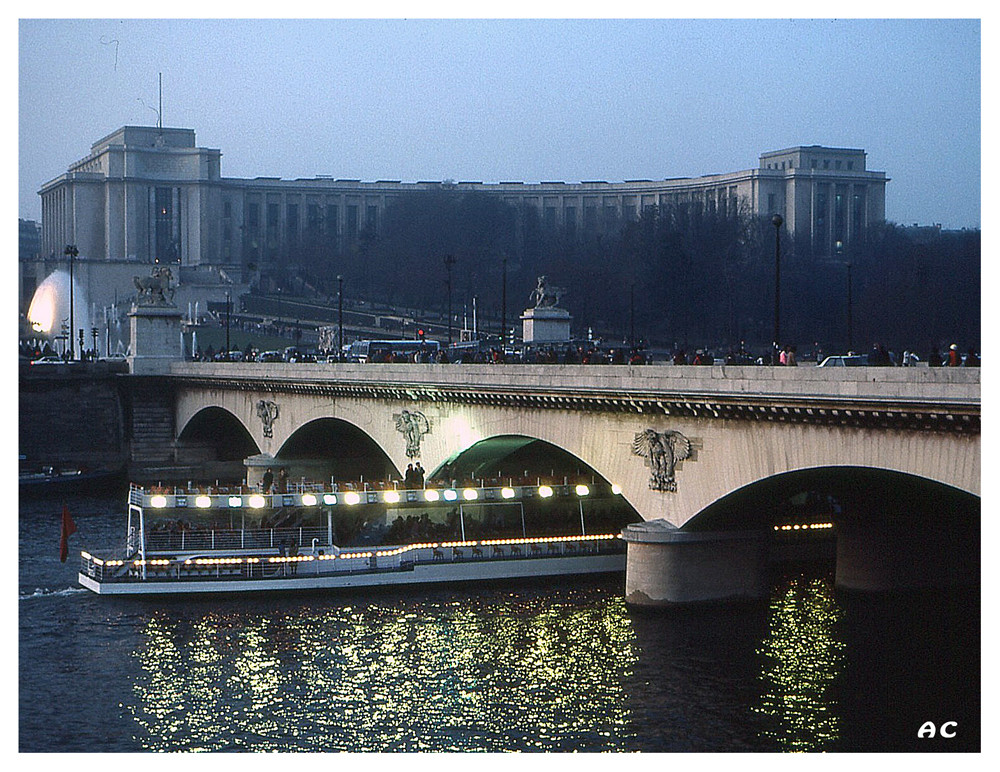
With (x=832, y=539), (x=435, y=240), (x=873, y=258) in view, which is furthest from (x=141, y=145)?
(x=832, y=539)

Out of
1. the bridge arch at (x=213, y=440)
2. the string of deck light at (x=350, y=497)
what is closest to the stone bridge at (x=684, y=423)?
the string of deck light at (x=350, y=497)

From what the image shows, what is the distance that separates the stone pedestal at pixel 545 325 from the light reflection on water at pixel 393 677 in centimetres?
1864

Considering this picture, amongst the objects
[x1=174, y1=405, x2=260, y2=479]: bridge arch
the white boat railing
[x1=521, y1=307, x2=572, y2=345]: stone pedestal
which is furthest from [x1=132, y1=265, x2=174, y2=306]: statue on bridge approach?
the white boat railing

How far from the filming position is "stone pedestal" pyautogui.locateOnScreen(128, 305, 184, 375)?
7412cm

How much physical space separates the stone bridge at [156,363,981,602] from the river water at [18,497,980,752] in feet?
8.19

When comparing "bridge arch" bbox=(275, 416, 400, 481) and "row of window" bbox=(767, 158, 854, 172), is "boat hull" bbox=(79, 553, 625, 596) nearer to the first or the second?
"bridge arch" bbox=(275, 416, 400, 481)

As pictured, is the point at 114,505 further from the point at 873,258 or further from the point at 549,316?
the point at 873,258

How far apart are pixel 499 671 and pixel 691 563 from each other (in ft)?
20.0

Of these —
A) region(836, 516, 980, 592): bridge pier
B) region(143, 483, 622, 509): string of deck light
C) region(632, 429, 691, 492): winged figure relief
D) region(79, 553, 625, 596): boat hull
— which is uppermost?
region(632, 429, 691, 492): winged figure relief

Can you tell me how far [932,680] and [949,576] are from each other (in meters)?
8.71

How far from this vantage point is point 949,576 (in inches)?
1487

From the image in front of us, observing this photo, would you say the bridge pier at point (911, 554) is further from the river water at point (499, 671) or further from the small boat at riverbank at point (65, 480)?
the small boat at riverbank at point (65, 480)

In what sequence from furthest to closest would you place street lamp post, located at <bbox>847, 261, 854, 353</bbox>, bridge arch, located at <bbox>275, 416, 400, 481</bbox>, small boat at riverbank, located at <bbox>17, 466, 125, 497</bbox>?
small boat at riverbank, located at <bbox>17, 466, 125, 497</bbox>, bridge arch, located at <bbox>275, 416, 400, 481</bbox>, street lamp post, located at <bbox>847, 261, 854, 353</bbox>

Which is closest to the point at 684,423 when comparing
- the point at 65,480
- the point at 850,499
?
the point at 850,499
